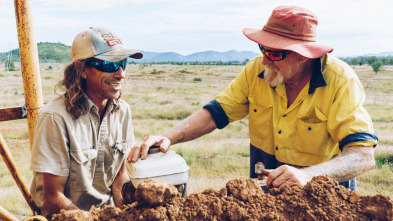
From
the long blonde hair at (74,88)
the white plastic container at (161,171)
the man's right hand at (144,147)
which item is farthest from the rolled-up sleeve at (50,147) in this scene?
the white plastic container at (161,171)

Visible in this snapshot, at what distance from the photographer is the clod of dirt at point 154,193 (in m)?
1.74

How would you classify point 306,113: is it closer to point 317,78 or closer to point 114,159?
point 317,78

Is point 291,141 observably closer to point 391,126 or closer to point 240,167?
point 240,167

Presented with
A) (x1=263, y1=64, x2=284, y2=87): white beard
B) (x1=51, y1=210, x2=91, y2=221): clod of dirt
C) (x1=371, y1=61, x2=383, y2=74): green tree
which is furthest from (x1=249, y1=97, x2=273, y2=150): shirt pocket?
(x1=371, y1=61, x2=383, y2=74): green tree

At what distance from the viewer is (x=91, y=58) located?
329 cm

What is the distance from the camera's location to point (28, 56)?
3549mm

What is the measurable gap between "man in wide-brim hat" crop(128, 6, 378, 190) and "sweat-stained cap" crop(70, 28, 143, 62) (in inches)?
35.0

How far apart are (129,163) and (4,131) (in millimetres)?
17590

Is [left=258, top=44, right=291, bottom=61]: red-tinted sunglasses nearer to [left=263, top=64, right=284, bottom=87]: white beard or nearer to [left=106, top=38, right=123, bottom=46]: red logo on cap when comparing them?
[left=263, top=64, right=284, bottom=87]: white beard

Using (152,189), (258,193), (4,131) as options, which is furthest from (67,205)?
(4,131)

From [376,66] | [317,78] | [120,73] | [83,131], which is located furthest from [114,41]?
[376,66]

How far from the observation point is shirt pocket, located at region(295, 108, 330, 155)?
3.15 m

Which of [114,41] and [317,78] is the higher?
[114,41]

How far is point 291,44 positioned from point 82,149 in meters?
2.08
